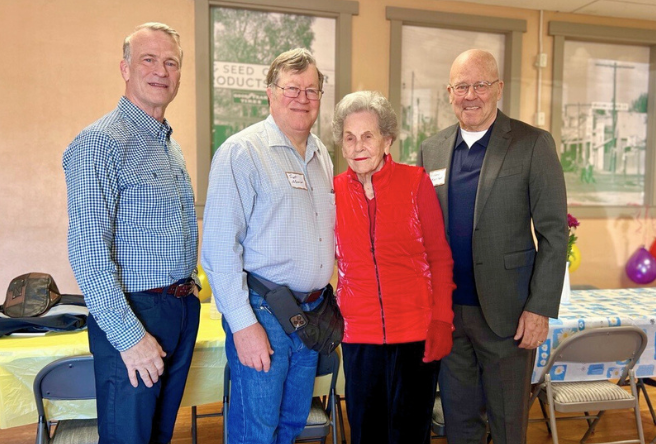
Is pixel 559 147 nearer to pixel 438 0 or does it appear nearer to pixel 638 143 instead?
pixel 638 143

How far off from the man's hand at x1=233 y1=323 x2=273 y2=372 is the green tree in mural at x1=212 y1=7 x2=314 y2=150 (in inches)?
114

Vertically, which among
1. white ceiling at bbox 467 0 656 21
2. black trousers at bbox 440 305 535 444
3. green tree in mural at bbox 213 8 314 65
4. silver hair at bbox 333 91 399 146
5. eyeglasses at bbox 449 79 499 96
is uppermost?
white ceiling at bbox 467 0 656 21

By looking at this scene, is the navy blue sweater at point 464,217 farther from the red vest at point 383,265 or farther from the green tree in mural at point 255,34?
the green tree in mural at point 255,34

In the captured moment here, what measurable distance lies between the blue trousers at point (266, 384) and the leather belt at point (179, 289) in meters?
0.18

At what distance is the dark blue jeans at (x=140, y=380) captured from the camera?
144 cm

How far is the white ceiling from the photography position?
14.4 feet

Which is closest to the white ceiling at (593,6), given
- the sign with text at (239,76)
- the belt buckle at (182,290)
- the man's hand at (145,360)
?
the sign with text at (239,76)

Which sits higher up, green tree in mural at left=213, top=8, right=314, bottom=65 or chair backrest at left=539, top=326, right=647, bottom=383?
green tree in mural at left=213, top=8, right=314, bottom=65

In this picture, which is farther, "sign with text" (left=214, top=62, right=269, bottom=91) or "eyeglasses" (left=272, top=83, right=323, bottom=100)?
"sign with text" (left=214, top=62, right=269, bottom=91)

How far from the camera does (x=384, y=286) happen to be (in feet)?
5.44

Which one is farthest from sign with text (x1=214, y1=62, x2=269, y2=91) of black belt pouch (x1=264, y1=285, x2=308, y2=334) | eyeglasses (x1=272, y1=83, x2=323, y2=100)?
black belt pouch (x1=264, y1=285, x2=308, y2=334)

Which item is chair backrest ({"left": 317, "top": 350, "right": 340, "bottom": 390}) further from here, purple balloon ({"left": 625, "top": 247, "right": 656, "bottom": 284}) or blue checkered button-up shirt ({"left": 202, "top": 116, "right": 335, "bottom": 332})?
purple balloon ({"left": 625, "top": 247, "right": 656, "bottom": 284})

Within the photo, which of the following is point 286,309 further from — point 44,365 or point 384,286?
point 44,365

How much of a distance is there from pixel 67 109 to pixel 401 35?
2.90 m
